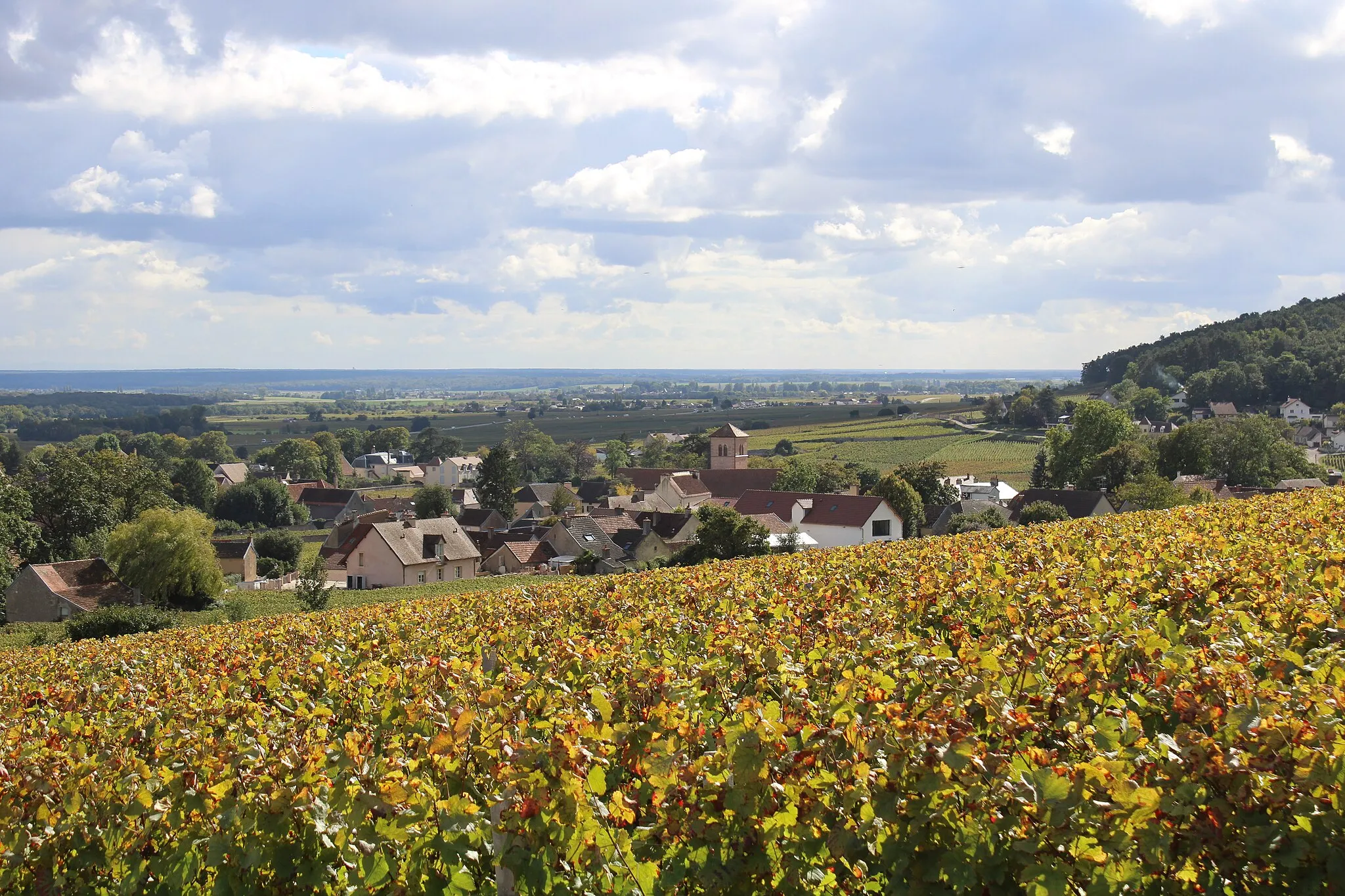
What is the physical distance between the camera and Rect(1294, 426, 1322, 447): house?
415 ft

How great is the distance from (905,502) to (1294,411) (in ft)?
358

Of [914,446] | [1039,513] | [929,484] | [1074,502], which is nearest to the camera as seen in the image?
[1039,513]

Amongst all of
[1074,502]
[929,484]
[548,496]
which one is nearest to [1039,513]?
[1074,502]

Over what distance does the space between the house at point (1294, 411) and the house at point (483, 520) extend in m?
115

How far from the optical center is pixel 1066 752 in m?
6.20

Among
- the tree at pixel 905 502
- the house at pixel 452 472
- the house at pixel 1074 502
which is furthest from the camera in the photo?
the house at pixel 452 472

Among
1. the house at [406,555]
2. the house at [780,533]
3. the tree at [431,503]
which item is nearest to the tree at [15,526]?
the house at [406,555]

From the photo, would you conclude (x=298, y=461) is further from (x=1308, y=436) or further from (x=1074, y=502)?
(x=1308, y=436)

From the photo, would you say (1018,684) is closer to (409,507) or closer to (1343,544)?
(1343,544)

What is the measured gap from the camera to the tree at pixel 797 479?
9450 cm

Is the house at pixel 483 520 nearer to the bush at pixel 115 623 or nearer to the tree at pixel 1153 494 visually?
the tree at pixel 1153 494

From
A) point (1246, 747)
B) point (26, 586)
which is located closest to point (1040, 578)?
point (1246, 747)

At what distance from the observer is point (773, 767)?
5.70 meters

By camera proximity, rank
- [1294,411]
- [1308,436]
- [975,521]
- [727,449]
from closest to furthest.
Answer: [975,521]
[727,449]
[1308,436]
[1294,411]
